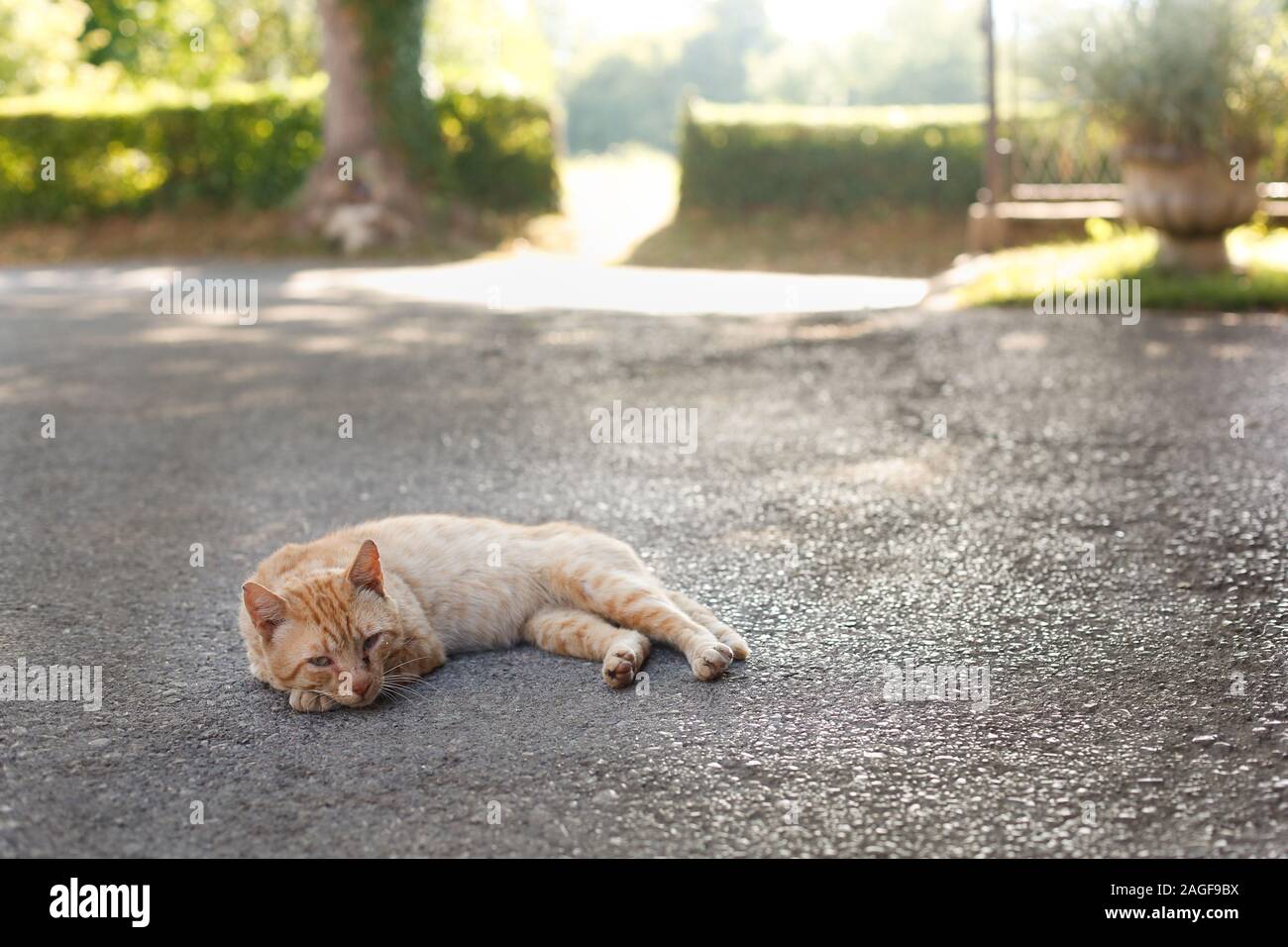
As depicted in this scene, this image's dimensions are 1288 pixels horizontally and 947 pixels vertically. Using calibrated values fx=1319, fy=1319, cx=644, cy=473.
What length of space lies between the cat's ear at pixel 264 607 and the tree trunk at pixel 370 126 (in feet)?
48.5

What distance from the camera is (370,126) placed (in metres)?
18.4

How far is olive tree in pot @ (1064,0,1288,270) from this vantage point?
11.1 meters

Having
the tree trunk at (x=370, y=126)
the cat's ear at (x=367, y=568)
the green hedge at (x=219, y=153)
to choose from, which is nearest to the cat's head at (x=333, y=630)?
the cat's ear at (x=367, y=568)

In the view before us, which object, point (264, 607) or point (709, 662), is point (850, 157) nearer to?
point (709, 662)

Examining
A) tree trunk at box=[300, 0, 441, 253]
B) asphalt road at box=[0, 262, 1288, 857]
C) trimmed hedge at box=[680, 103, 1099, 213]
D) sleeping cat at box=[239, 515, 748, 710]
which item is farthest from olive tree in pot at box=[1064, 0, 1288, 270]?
tree trunk at box=[300, 0, 441, 253]

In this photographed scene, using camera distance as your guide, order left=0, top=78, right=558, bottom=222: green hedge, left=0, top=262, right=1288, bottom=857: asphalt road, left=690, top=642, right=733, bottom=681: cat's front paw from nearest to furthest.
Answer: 1. left=0, top=262, right=1288, bottom=857: asphalt road
2. left=690, top=642, right=733, bottom=681: cat's front paw
3. left=0, top=78, right=558, bottom=222: green hedge

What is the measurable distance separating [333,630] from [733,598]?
1.45 meters

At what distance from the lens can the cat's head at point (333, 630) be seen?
3623 millimetres

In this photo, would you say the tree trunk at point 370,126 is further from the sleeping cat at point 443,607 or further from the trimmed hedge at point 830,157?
the sleeping cat at point 443,607

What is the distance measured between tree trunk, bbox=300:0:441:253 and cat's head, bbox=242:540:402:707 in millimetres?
14762

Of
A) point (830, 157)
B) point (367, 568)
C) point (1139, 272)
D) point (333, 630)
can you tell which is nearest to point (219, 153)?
point (830, 157)

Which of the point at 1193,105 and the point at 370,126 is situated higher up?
the point at 370,126

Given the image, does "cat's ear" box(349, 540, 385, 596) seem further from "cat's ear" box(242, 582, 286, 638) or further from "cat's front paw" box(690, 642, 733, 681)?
"cat's front paw" box(690, 642, 733, 681)
